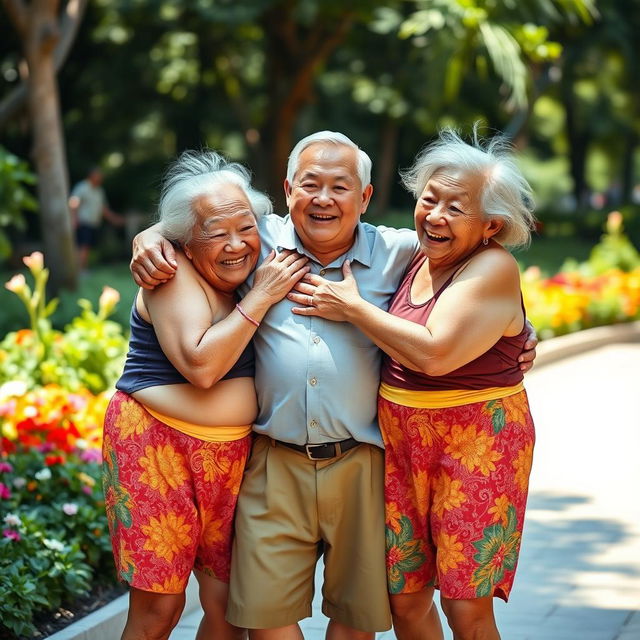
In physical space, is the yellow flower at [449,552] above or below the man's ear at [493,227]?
below

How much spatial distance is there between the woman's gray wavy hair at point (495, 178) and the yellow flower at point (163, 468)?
108 cm

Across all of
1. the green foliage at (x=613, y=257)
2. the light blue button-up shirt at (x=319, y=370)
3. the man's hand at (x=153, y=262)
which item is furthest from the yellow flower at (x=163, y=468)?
the green foliage at (x=613, y=257)

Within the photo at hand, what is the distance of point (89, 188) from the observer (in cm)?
1634

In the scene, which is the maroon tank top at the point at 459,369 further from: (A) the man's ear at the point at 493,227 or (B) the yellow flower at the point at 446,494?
(B) the yellow flower at the point at 446,494

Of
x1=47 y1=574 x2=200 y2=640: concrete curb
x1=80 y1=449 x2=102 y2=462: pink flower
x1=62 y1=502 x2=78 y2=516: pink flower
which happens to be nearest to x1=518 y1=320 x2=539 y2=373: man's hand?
x1=47 y1=574 x2=200 y2=640: concrete curb

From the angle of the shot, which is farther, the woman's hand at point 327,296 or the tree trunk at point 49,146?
the tree trunk at point 49,146

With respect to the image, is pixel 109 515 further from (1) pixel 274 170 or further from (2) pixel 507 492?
(1) pixel 274 170

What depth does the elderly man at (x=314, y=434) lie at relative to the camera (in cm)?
322

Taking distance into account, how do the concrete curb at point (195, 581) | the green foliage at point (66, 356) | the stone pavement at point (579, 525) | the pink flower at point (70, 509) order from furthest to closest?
the green foliage at point (66, 356), the stone pavement at point (579, 525), the pink flower at point (70, 509), the concrete curb at point (195, 581)

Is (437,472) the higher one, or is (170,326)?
(170,326)

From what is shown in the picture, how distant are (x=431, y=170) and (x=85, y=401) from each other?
292 centimetres

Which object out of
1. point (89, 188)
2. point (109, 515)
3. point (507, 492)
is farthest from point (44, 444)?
point (89, 188)

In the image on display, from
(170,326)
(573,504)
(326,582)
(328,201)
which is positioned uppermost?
(328,201)

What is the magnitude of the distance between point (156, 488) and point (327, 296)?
2.44 feet
